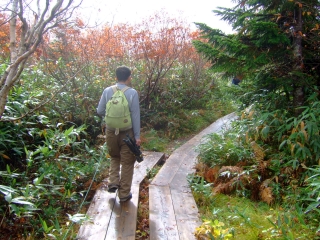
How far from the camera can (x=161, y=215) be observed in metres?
Answer: 3.99

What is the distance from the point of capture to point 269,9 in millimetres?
5617

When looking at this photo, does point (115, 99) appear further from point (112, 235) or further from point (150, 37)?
point (150, 37)

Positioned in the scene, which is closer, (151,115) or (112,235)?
(112,235)

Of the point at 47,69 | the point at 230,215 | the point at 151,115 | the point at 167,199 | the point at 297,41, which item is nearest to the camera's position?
the point at 230,215

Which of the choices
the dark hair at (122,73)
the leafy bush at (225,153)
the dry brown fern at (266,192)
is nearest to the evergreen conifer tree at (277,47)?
the leafy bush at (225,153)

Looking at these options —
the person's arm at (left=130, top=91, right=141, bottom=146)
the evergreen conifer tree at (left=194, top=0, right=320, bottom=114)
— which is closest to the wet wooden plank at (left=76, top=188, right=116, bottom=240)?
the person's arm at (left=130, top=91, right=141, bottom=146)

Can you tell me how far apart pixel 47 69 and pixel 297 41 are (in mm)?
5627

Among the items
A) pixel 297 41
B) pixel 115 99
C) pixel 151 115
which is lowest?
pixel 151 115

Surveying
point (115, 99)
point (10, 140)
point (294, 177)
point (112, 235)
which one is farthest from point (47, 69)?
point (294, 177)

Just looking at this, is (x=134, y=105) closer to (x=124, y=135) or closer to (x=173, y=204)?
(x=124, y=135)

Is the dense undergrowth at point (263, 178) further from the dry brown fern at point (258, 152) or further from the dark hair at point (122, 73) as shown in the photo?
the dark hair at point (122, 73)

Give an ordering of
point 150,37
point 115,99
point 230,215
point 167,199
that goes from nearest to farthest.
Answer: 1. point 230,215
2. point 115,99
3. point 167,199
4. point 150,37

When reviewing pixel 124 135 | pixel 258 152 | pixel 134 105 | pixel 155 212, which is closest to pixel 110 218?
pixel 155 212

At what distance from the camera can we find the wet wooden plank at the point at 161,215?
353 cm
